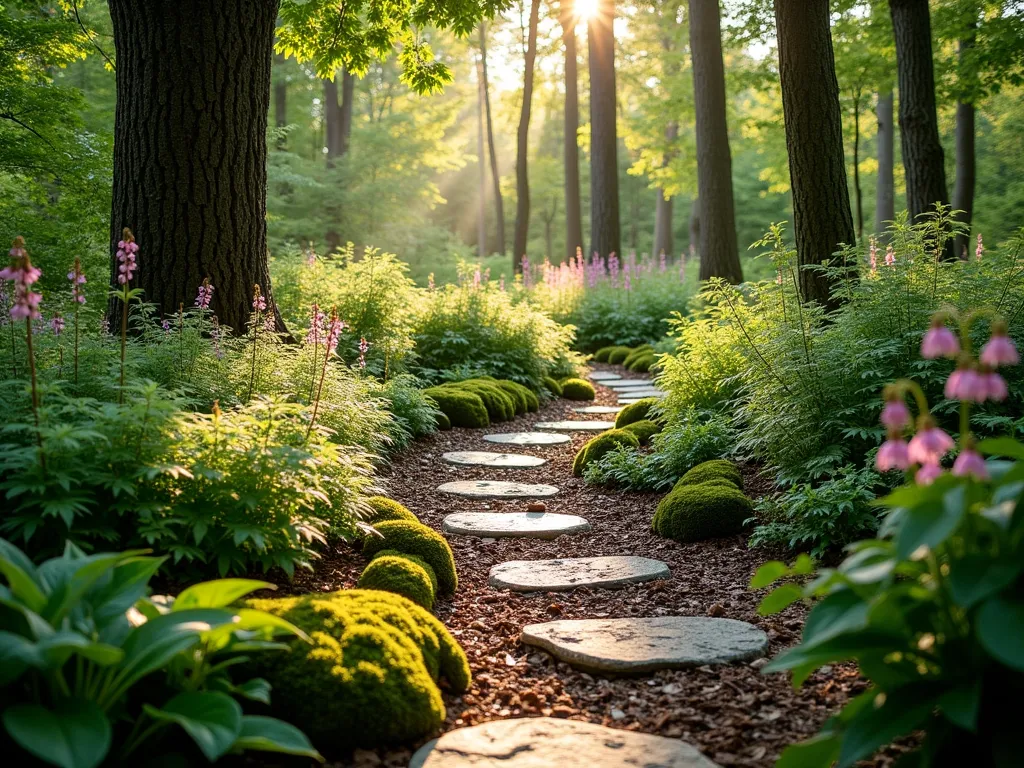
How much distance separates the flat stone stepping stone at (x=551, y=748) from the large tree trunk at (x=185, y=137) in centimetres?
324

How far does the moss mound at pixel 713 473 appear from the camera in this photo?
14.9 ft

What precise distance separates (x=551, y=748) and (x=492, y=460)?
3717 millimetres

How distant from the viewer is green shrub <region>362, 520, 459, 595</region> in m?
3.47

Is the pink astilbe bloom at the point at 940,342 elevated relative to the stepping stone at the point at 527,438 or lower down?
elevated

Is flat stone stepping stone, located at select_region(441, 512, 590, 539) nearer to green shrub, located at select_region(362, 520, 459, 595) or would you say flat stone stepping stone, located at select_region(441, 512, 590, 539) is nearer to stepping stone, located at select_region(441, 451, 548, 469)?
green shrub, located at select_region(362, 520, 459, 595)

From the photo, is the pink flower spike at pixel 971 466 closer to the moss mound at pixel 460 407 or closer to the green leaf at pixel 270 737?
the green leaf at pixel 270 737

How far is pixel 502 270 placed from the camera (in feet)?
75.7

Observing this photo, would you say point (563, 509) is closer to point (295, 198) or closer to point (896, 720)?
point (896, 720)

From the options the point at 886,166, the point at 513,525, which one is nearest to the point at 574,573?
the point at 513,525

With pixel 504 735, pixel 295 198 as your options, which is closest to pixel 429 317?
pixel 504 735

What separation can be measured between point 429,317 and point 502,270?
14.6 m

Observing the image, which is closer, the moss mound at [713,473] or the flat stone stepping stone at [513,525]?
the flat stone stepping stone at [513,525]

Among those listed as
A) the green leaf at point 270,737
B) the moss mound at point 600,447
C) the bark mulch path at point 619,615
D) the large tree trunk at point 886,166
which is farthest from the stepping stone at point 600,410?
the large tree trunk at point 886,166

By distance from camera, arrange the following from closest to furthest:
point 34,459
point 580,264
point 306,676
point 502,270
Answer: point 306,676 < point 34,459 < point 580,264 < point 502,270
